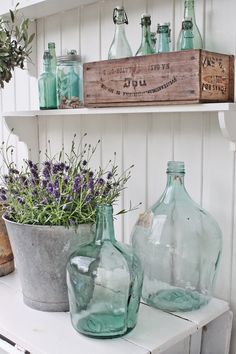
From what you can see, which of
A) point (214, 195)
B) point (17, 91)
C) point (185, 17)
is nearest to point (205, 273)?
point (214, 195)

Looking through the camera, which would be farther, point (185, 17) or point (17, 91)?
point (17, 91)

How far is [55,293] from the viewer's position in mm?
1250

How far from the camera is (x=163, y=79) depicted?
1165mm

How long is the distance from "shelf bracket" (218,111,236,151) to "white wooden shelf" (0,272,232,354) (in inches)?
18.3

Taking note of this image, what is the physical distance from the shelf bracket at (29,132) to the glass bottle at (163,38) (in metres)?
0.68

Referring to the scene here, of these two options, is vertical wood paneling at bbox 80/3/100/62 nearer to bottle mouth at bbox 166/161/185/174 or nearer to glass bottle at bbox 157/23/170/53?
glass bottle at bbox 157/23/170/53

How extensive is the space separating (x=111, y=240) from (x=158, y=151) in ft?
1.35

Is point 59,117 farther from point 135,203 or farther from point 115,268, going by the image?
point 115,268

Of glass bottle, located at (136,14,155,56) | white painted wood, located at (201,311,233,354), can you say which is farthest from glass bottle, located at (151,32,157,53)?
white painted wood, located at (201,311,233,354)

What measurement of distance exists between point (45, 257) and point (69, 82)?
1.96ft

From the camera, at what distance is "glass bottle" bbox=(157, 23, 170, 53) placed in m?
1.27

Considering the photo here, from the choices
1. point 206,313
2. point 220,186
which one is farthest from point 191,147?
point 206,313

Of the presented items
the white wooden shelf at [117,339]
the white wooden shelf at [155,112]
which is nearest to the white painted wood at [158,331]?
the white wooden shelf at [117,339]

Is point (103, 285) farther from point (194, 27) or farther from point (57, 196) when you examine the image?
point (194, 27)
